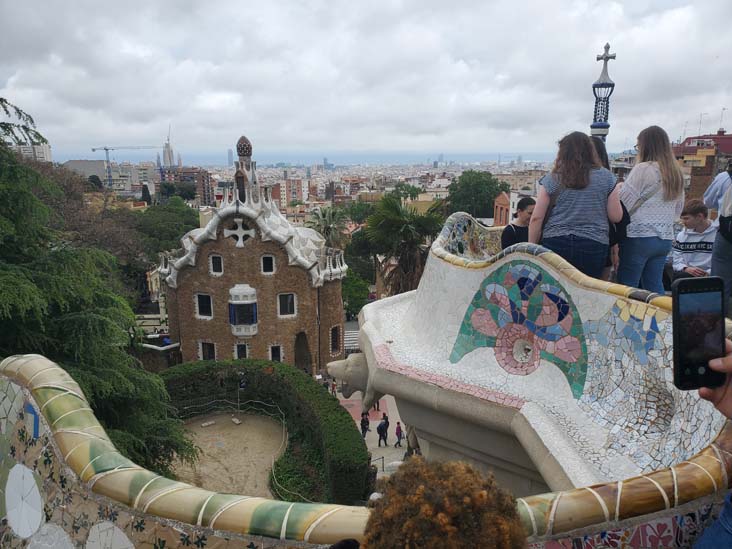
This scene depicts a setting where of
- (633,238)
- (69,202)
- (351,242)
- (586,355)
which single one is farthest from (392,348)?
(351,242)

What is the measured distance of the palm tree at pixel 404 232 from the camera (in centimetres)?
1641

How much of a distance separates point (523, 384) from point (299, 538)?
2927 millimetres

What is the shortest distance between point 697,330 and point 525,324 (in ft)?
8.90

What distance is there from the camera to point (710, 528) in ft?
6.47

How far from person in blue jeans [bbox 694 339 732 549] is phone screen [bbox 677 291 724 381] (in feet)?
0.11

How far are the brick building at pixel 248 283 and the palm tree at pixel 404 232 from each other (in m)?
3.19

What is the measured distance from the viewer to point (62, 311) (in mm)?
6211

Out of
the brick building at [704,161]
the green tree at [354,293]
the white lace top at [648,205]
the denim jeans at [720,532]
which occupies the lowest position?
the green tree at [354,293]

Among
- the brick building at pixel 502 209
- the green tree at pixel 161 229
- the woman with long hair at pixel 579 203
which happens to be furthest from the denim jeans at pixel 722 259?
the brick building at pixel 502 209

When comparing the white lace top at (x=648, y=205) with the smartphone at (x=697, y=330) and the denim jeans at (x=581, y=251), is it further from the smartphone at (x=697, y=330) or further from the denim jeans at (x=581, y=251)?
the smartphone at (x=697, y=330)

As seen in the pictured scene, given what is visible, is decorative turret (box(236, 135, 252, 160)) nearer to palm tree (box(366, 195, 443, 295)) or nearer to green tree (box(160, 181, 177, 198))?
palm tree (box(366, 195, 443, 295))

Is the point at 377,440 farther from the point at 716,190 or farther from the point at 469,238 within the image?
the point at 716,190

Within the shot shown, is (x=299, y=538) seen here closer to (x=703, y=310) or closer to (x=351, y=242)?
(x=703, y=310)

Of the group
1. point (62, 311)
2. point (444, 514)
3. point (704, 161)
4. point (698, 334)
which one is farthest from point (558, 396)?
point (704, 161)
